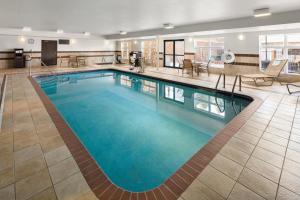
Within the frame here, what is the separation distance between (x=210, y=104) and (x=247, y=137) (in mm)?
2701

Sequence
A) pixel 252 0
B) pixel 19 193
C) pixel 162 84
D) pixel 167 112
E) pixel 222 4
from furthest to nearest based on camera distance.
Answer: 1. pixel 162 84
2. pixel 167 112
3. pixel 222 4
4. pixel 252 0
5. pixel 19 193

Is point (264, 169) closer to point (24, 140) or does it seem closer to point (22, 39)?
point (24, 140)

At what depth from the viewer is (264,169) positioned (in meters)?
2.16

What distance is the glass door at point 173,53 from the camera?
11.4m

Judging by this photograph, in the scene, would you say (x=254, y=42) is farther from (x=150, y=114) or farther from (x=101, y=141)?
(x=101, y=141)

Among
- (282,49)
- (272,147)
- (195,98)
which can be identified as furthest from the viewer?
(282,49)

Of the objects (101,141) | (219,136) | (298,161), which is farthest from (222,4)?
(101,141)

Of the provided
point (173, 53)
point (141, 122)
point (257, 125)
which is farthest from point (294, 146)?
point (173, 53)

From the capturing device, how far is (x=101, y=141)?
3.49 meters

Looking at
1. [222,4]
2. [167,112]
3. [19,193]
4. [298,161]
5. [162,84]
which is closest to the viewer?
[19,193]

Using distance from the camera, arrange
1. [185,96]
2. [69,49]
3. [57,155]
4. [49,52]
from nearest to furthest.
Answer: [57,155] → [185,96] → [49,52] → [69,49]

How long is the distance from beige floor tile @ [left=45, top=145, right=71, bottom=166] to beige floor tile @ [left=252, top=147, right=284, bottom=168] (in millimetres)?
2519

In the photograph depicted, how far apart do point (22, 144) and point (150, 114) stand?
2888 millimetres

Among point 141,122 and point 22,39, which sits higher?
point 22,39
